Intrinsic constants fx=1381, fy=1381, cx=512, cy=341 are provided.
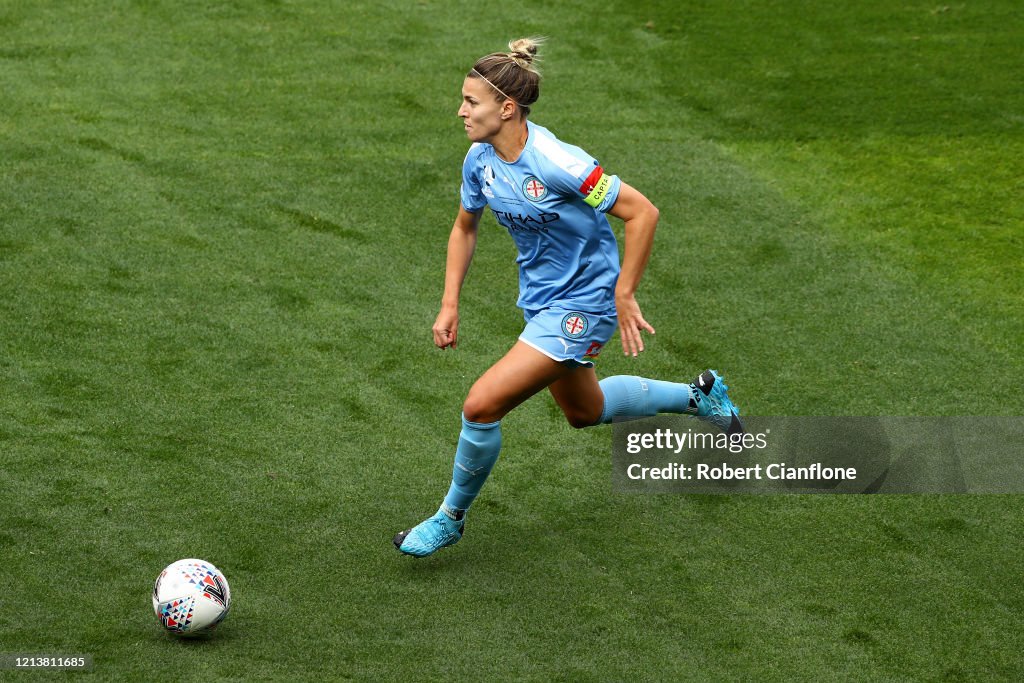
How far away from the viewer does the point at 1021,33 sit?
11688 millimetres

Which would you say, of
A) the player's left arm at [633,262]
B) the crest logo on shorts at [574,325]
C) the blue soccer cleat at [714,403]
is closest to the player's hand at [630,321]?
the player's left arm at [633,262]

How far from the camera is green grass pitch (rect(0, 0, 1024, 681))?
16.9 feet

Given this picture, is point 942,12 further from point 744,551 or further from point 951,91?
point 744,551

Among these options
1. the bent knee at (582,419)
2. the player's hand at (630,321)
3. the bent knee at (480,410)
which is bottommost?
the bent knee at (582,419)

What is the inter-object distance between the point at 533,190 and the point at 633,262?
18.9 inches

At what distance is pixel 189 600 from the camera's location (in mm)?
4770

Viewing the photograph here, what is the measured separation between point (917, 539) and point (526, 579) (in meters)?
1.68

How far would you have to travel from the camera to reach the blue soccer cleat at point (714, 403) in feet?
20.9

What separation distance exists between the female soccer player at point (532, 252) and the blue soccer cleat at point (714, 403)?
85 centimetres

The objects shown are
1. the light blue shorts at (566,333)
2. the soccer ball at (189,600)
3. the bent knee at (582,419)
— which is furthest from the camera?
the bent knee at (582,419)

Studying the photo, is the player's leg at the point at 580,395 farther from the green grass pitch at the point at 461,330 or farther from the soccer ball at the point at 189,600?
the soccer ball at the point at 189,600

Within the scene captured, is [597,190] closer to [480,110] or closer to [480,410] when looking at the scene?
[480,110]

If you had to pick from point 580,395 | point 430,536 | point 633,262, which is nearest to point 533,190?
point 633,262

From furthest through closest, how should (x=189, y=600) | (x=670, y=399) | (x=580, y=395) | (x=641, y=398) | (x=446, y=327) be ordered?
(x=670, y=399)
(x=641, y=398)
(x=580, y=395)
(x=446, y=327)
(x=189, y=600)
